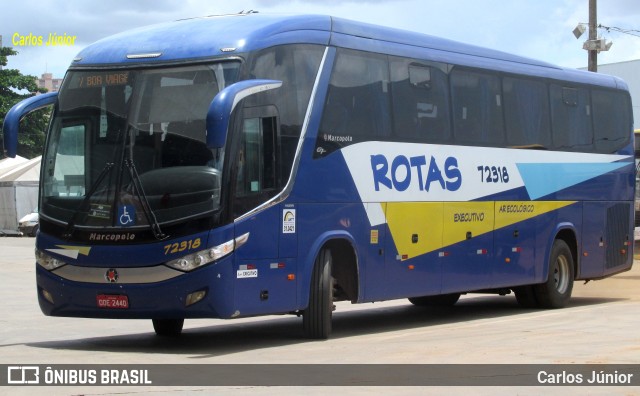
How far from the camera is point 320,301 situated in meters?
14.2

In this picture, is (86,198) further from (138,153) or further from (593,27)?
(593,27)

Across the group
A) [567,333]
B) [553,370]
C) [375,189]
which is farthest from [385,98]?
[553,370]

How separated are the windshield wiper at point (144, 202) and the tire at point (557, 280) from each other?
8.73 m

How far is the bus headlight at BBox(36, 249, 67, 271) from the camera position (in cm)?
1341

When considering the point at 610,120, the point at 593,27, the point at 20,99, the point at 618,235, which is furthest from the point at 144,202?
the point at 20,99

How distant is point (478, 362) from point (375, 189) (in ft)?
12.8

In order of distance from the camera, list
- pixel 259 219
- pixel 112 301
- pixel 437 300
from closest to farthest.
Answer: pixel 112 301, pixel 259 219, pixel 437 300

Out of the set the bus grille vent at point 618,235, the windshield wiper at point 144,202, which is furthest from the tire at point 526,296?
the windshield wiper at point 144,202

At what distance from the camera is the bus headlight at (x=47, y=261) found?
44.0 feet

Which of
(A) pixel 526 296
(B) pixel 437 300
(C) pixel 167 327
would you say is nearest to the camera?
(C) pixel 167 327

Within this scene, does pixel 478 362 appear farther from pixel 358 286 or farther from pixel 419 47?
pixel 419 47

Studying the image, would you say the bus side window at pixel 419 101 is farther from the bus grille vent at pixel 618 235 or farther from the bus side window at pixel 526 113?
the bus grille vent at pixel 618 235

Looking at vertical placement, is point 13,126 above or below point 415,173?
above

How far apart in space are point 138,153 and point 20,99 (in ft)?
230
